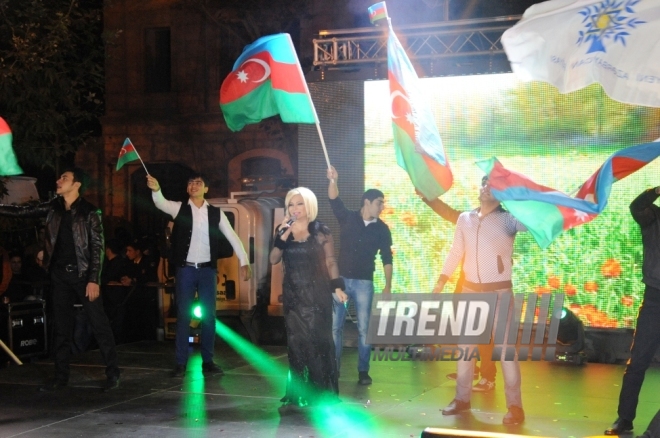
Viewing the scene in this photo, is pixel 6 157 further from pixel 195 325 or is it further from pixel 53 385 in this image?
pixel 195 325

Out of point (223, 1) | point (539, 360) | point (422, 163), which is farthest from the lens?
point (223, 1)

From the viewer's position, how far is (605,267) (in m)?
10.4

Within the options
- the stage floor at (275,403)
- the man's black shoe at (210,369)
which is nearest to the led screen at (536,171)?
the stage floor at (275,403)

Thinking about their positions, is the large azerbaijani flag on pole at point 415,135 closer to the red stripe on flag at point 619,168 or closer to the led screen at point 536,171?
the red stripe on flag at point 619,168

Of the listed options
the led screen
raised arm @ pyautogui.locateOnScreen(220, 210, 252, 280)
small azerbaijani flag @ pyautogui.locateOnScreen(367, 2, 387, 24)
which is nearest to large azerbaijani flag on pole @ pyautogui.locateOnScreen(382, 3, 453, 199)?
small azerbaijani flag @ pyautogui.locateOnScreen(367, 2, 387, 24)

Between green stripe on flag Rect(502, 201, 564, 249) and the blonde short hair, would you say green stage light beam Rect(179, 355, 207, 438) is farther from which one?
green stripe on flag Rect(502, 201, 564, 249)

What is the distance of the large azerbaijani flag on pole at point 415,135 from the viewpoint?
6730 mm

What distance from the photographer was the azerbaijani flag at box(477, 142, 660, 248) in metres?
5.79

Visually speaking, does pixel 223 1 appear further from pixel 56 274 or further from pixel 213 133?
pixel 56 274

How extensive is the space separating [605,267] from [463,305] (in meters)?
2.94

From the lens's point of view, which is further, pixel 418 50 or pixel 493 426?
pixel 418 50

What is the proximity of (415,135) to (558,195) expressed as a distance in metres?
1.31

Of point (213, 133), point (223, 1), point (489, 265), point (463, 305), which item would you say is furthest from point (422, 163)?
point (213, 133)

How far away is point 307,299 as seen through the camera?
760 centimetres
